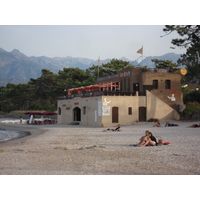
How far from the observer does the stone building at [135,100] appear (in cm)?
3881

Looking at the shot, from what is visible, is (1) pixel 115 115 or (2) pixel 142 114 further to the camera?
(2) pixel 142 114

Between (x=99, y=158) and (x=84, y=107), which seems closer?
(x=99, y=158)

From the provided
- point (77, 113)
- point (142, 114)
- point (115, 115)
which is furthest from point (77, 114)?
point (142, 114)

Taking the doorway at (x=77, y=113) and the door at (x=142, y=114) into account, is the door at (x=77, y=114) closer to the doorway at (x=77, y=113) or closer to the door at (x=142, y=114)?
the doorway at (x=77, y=113)

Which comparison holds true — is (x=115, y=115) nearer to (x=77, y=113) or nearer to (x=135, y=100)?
(x=135, y=100)

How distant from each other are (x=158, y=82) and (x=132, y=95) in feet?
12.3

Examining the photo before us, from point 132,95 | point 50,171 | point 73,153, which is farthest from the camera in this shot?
point 132,95

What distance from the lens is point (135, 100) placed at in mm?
39938

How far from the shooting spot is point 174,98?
138ft

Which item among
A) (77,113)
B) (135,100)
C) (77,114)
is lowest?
(77,114)

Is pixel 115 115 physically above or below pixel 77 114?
below
